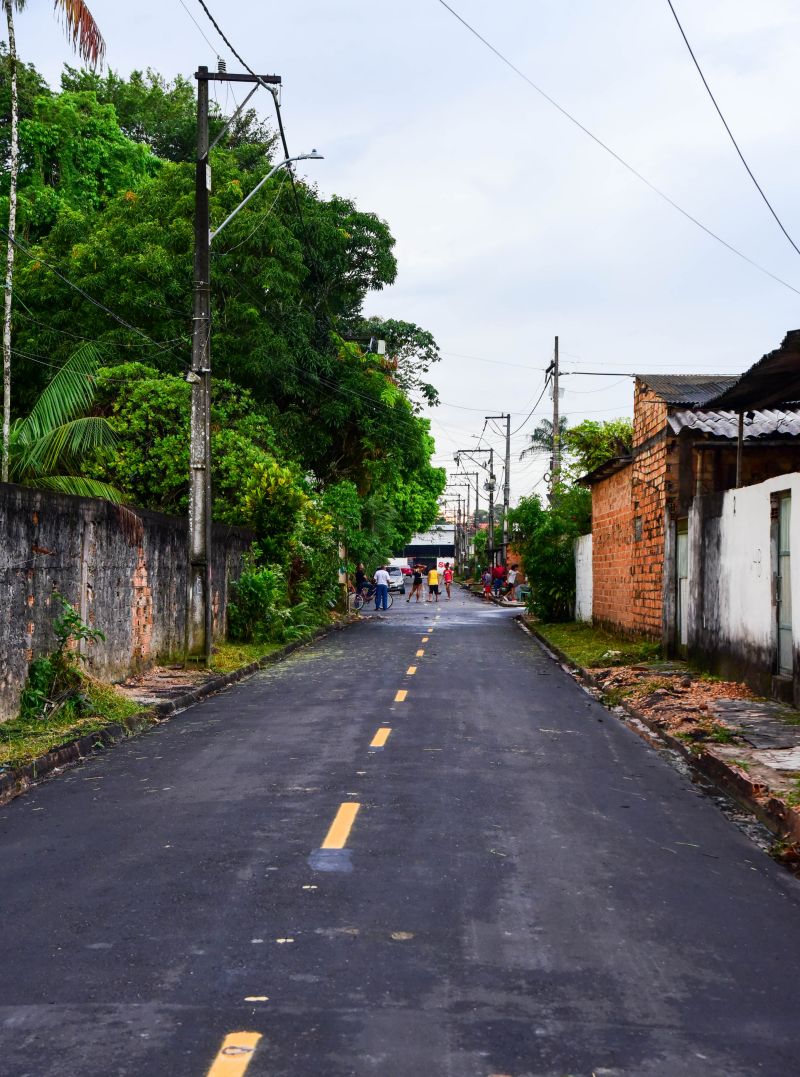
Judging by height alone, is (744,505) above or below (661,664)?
above

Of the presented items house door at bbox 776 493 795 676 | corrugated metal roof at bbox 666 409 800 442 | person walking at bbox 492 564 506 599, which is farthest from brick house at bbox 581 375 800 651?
person walking at bbox 492 564 506 599

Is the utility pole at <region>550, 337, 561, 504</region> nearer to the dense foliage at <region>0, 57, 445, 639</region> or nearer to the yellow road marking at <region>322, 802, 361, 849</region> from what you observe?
the dense foliage at <region>0, 57, 445, 639</region>

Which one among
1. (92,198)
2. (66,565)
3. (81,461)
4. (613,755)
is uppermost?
(92,198)

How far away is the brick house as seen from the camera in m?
18.2

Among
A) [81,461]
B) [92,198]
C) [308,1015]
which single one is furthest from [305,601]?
[308,1015]

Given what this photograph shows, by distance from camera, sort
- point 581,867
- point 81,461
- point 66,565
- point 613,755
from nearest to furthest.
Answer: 1. point 581,867
2. point 613,755
3. point 66,565
4. point 81,461

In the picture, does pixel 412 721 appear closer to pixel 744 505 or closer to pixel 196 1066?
pixel 744 505

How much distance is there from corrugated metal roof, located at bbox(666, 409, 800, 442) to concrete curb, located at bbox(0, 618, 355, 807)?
26.7ft

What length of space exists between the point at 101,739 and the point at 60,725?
49 cm

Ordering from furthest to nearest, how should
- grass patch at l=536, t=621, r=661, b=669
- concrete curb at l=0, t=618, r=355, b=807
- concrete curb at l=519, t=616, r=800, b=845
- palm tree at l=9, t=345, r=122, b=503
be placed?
grass patch at l=536, t=621, r=661, b=669 < palm tree at l=9, t=345, r=122, b=503 < concrete curb at l=0, t=618, r=355, b=807 < concrete curb at l=519, t=616, r=800, b=845

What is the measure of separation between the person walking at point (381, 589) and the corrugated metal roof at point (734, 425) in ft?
92.8

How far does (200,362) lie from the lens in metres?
18.4

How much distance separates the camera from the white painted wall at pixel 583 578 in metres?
31.7

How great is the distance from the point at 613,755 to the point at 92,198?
116 ft
